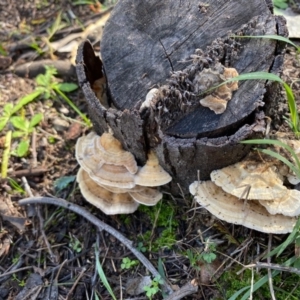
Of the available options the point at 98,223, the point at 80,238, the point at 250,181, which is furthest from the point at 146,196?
the point at 250,181

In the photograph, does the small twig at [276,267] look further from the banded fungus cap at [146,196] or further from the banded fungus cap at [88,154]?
the banded fungus cap at [88,154]

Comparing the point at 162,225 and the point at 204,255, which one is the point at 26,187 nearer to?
the point at 162,225

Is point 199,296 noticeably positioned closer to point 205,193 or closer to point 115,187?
point 205,193

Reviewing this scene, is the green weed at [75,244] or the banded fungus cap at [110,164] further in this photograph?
the green weed at [75,244]

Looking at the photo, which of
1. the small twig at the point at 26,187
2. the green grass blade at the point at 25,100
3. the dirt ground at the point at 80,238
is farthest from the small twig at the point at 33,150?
the green grass blade at the point at 25,100

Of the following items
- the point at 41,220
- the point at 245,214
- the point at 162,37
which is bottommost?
the point at 41,220
